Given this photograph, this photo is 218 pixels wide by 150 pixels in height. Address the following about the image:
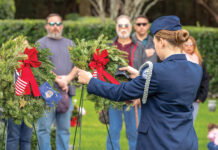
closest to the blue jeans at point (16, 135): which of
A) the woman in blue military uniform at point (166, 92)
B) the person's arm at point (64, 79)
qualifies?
the person's arm at point (64, 79)

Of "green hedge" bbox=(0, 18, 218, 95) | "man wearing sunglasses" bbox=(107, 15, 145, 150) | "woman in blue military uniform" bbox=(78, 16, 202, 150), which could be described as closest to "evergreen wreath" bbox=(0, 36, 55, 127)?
"man wearing sunglasses" bbox=(107, 15, 145, 150)

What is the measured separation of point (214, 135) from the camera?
604 cm

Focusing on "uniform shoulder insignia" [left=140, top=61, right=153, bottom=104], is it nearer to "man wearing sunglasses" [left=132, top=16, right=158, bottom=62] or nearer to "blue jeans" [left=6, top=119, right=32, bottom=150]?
"blue jeans" [left=6, top=119, right=32, bottom=150]

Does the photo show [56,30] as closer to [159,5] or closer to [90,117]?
[90,117]

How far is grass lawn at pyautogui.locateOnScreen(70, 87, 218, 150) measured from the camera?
25.7 ft

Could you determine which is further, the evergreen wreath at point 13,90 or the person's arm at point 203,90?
the person's arm at point 203,90

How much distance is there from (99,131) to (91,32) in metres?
5.21

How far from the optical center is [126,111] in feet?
20.1

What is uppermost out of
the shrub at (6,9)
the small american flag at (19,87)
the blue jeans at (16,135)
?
the shrub at (6,9)

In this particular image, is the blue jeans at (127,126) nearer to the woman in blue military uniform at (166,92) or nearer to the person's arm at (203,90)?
the person's arm at (203,90)

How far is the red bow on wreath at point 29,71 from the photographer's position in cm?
500

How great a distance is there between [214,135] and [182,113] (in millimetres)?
2761

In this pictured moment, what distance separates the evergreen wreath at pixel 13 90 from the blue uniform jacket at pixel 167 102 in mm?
1835

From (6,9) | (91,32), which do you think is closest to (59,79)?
(91,32)
